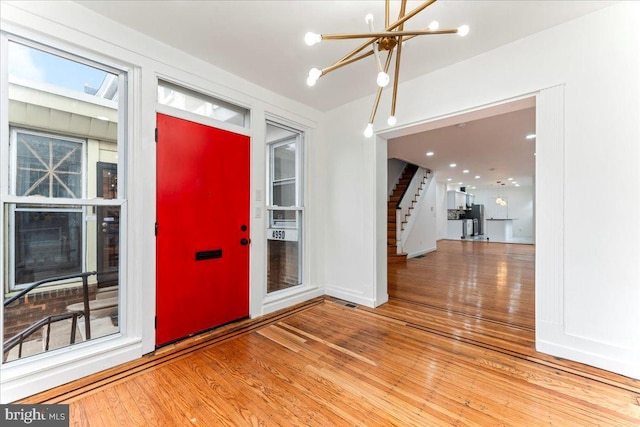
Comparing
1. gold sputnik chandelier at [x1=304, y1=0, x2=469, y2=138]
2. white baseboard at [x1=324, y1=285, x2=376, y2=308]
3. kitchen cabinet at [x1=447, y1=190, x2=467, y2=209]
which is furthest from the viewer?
kitchen cabinet at [x1=447, y1=190, x2=467, y2=209]

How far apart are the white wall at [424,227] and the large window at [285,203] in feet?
14.1

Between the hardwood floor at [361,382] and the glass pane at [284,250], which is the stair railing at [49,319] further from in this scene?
the glass pane at [284,250]

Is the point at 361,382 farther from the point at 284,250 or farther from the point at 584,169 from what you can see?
the point at 584,169

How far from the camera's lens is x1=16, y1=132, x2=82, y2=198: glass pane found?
185 cm

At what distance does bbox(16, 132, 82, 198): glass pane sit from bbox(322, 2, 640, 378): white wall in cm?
358

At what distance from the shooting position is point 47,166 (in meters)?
1.94

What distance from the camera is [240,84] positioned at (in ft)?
9.81

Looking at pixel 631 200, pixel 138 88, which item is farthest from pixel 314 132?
pixel 631 200

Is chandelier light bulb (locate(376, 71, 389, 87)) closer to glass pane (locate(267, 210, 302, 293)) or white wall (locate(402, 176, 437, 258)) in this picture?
glass pane (locate(267, 210, 302, 293))

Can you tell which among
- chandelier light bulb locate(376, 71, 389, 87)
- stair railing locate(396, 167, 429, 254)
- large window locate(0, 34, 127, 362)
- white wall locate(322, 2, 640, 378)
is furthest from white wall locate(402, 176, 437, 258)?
large window locate(0, 34, 127, 362)

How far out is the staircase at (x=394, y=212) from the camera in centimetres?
671

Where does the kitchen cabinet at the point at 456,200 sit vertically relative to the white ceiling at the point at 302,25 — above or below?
below
